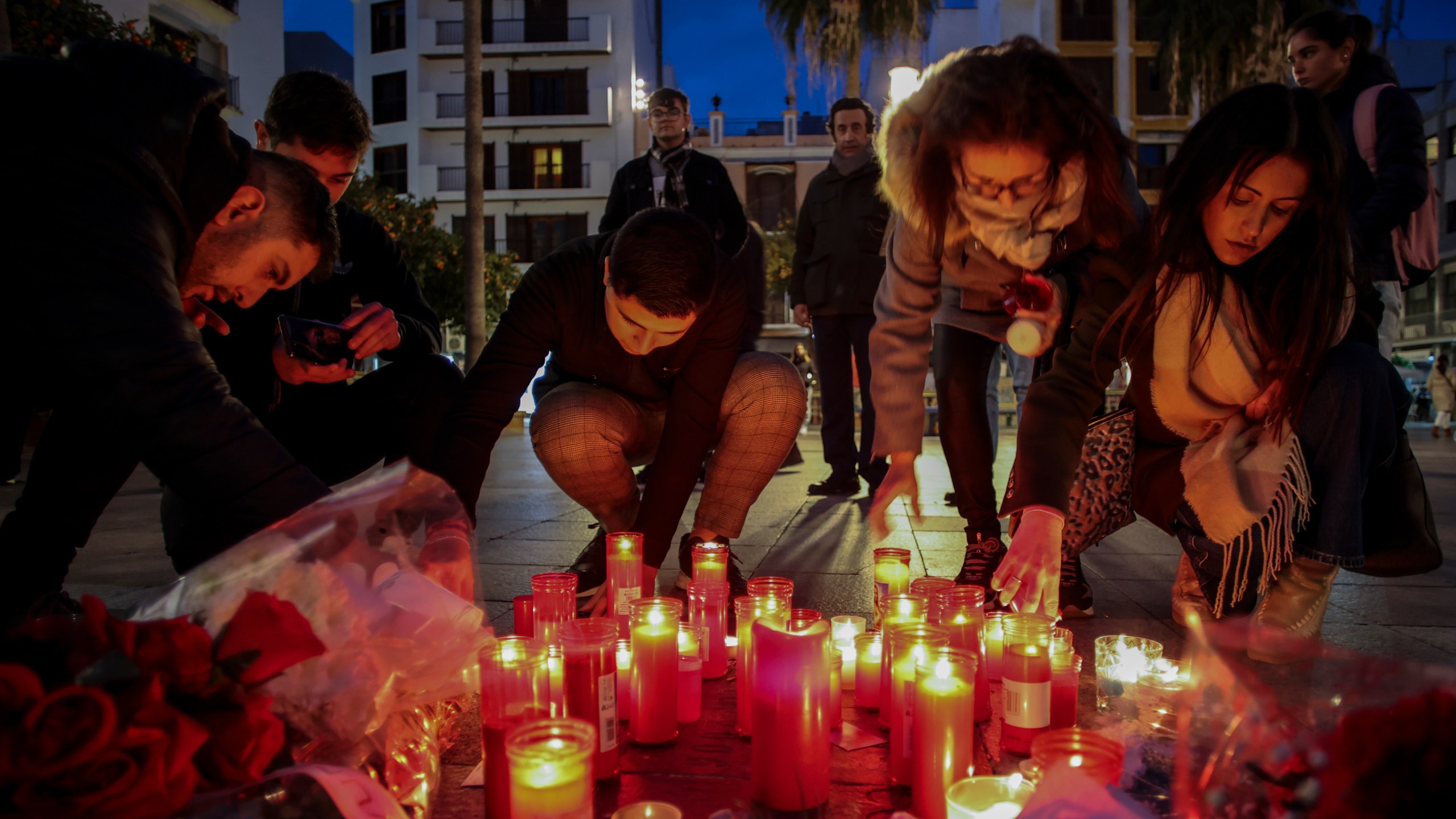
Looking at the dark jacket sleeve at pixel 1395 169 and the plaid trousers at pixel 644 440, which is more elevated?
the dark jacket sleeve at pixel 1395 169

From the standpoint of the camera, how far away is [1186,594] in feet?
7.92

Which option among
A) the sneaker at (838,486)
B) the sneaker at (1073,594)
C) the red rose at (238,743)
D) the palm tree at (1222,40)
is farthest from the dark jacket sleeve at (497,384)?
the palm tree at (1222,40)

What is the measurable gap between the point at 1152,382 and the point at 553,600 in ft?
5.04

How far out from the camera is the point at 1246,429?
85.0 inches

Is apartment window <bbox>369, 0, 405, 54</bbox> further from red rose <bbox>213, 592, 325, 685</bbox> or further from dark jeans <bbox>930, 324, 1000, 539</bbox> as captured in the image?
red rose <bbox>213, 592, 325, 685</bbox>

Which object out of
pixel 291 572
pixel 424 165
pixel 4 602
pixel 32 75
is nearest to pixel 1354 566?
pixel 291 572

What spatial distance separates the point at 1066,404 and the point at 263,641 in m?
1.62

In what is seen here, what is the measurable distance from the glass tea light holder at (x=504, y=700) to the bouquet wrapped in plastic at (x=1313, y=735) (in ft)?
2.50

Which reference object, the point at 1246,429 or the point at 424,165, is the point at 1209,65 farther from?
the point at 424,165

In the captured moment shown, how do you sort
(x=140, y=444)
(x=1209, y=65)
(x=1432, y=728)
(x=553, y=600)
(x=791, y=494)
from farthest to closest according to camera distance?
(x=1209, y=65) → (x=791, y=494) → (x=553, y=600) → (x=140, y=444) → (x=1432, y=728)

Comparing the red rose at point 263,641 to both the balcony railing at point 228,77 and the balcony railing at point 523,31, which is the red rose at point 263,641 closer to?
the balcony railing at point 228,77

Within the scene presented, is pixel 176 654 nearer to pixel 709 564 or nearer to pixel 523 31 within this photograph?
pixel 709 564

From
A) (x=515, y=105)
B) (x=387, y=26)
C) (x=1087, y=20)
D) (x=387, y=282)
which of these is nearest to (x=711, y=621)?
(x=387, y=282)

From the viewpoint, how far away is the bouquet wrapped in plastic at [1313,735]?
634 millimetres
